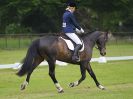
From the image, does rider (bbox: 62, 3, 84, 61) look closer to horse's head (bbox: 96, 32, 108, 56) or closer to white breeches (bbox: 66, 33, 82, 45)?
white breeches (bbox: 66, 33, 82, 45)

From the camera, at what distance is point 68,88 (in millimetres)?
17750

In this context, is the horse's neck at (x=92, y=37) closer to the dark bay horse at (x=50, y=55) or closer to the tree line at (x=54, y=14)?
the dark bay horse at (x=50, y=55)

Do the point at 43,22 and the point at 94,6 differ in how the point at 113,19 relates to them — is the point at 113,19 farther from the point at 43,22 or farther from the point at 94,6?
the point at 43,22

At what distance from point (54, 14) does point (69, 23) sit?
43.8 metres

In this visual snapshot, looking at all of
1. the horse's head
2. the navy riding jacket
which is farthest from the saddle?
the horse's head

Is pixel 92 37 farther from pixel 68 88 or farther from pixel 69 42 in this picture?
pixel 68 88

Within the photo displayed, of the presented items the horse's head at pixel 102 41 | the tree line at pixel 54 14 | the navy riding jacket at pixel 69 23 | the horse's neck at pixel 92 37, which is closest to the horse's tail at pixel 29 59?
the navy riding jacket at pixel 69 23

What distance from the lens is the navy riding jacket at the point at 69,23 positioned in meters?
16.7

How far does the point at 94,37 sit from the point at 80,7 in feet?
148

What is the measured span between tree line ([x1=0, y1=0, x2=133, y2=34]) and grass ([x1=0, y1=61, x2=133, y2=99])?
31378mm

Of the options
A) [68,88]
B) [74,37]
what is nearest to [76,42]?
[74,37]

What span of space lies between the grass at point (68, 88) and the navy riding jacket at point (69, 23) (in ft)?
7.08

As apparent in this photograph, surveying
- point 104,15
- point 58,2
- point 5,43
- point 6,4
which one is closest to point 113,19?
point 104,15

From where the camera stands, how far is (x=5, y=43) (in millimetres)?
48344
